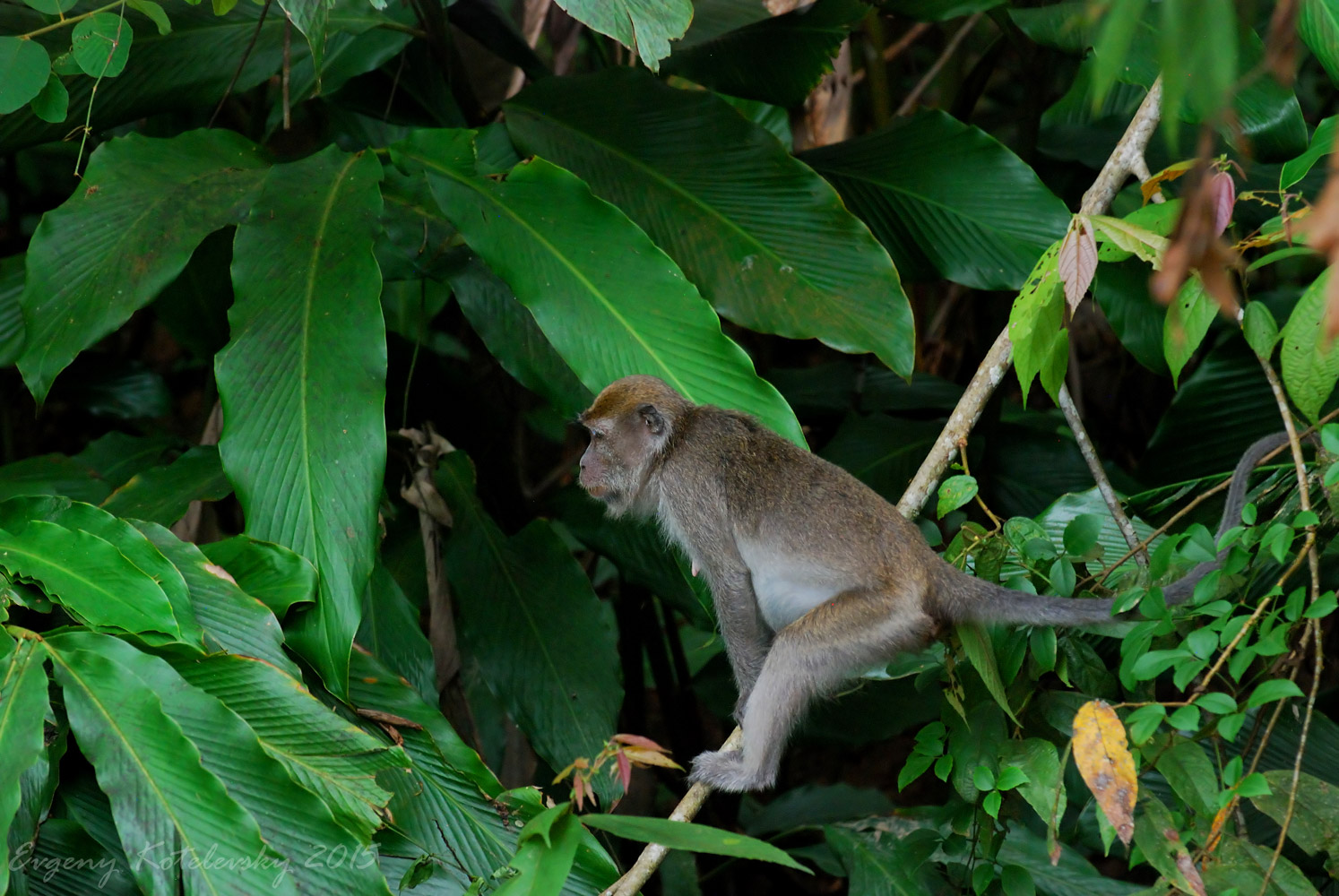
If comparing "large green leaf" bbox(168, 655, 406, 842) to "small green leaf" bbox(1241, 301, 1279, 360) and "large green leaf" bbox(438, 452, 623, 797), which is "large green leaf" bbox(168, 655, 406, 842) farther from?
"small green leaf" bbox(1241, 301, 1279, 360)

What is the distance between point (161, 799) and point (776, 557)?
5.28 feet

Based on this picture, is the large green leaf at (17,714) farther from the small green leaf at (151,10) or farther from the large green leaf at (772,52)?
the large green leaf at (772,52)

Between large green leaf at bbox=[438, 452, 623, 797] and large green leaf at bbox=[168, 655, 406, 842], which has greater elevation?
large green leaf at bbox=[168, 655, 406, 842]

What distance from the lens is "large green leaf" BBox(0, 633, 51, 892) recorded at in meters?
2.02

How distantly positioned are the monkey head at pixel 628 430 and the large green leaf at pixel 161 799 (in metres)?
1.44

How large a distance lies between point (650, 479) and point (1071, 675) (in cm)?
132

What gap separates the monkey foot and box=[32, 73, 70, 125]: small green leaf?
97.0 inches

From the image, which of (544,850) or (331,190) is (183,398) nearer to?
(331,190)

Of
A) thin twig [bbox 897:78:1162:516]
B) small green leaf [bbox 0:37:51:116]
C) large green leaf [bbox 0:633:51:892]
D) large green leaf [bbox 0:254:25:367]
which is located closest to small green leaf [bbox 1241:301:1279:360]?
thin twig [bbox 897:78:1162:516]

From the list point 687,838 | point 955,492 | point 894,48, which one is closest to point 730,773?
point 955,492

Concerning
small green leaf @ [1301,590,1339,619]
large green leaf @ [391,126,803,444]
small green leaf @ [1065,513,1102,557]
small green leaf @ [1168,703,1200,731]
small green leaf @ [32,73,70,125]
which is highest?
small green leaf @ [32,73,70,125]

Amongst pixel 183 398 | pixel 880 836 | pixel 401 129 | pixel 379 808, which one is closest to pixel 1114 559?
pixel 880 836

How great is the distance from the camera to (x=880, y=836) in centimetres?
349

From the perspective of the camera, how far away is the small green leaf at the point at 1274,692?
70.3 inches
